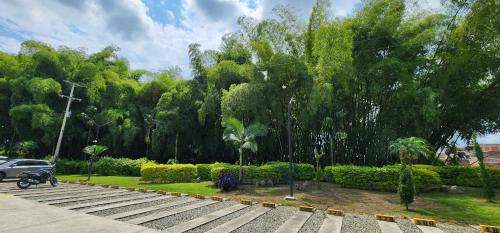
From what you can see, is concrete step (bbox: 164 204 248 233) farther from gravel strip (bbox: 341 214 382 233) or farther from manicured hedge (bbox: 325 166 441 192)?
manicured hedge (bbox: 325 166 441 192)

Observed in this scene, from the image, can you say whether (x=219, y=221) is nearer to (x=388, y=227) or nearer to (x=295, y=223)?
(x=295, y=223)

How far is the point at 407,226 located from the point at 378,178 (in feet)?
16.0

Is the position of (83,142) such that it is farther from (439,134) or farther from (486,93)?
(486,93)

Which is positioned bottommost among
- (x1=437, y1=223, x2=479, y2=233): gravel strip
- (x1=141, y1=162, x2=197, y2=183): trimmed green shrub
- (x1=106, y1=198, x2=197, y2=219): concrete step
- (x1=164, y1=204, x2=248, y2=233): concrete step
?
(x1=437, y1=223, x2=479, y2=233): gravel strip

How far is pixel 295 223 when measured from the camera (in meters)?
5.94

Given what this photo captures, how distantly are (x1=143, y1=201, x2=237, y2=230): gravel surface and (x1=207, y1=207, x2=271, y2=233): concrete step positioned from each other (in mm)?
841

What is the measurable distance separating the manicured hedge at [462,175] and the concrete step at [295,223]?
6.93 metres

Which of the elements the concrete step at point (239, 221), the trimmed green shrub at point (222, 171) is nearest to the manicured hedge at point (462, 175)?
the trimmed green shrub at point (222, 171)

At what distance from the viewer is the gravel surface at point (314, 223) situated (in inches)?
213

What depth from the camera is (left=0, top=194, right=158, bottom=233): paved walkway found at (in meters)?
4.66

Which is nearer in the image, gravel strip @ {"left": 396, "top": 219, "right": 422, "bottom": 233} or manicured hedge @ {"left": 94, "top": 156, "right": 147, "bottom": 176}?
gravel strip @ {"left": 396, "top": 219, "right": 422, "bottom": 233}

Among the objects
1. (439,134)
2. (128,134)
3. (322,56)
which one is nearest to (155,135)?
(128,134)

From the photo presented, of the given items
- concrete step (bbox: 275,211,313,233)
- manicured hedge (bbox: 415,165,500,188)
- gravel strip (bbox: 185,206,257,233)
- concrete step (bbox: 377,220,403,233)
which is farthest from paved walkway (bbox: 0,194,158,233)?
manicured hedge (bbox: 415,165,500,188)

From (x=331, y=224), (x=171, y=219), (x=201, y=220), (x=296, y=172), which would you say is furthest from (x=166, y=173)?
(x=331, y=224)
